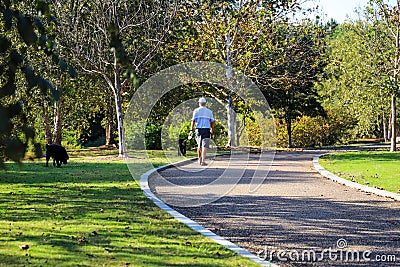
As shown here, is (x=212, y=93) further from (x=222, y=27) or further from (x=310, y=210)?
(x=310, y=210)

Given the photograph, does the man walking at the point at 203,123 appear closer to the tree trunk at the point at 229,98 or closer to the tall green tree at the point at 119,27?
the tall green tree at the point at 119,27

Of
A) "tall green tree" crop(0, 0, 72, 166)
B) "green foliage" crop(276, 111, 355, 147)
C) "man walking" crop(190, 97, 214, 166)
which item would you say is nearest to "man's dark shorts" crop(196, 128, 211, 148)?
"man walking" crop(190, 97, 214, 166)

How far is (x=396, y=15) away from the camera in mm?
25062

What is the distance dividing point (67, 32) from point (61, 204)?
14.5 metres

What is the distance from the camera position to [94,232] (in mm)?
7137

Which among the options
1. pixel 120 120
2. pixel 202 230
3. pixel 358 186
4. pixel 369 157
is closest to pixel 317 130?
pixel 369 157

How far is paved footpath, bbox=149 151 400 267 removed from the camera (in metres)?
6.43

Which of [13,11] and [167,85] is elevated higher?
[167,85]

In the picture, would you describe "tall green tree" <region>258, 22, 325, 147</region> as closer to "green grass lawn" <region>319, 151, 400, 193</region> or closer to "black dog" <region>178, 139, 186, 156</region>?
"black dog" <region>178, 139, 186, 156</region>

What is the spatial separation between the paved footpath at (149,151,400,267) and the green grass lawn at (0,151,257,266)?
62cm

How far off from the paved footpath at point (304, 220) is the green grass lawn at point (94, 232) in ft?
2.04

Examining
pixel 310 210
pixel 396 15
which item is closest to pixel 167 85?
pixel 396 15

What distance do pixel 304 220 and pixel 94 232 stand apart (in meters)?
3.08

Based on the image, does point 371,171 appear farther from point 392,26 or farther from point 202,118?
point 392,26
